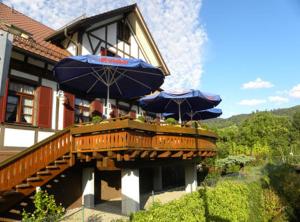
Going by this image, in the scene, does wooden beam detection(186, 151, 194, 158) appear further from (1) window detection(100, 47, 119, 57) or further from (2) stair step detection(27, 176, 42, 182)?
(1) window detection(100, 47, 119, 57)

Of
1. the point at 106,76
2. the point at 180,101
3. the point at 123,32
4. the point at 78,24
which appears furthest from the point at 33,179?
the point at 123,32

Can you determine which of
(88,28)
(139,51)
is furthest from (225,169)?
(88,28)

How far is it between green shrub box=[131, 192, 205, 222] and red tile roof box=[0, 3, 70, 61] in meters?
7.58

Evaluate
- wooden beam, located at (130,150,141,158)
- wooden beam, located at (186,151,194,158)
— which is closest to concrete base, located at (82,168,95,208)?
wooden beam, located at (130,150,141,158)

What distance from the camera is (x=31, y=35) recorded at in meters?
12.4

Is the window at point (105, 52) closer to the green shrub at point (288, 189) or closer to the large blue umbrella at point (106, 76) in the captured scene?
the large blue umbrella at point (106, 76)

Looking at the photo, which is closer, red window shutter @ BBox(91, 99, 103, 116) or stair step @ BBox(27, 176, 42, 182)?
stair step @ BBox(27, 176, 42, 182)

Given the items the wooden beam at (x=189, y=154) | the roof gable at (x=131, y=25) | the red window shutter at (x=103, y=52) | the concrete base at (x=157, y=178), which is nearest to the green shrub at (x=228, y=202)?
the wooden beam at (x=189, y=154)

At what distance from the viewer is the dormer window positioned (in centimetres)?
1788

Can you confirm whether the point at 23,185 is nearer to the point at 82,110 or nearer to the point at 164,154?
the point at 164,154

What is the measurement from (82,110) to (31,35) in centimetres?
400

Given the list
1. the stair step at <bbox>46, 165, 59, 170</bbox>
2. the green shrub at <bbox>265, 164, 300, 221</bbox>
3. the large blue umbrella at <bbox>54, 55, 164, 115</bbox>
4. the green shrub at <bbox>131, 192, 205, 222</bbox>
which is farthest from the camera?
the green shrub at <bbox>265, 164, 300, 221</bbox>

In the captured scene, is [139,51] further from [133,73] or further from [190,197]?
[190,197]

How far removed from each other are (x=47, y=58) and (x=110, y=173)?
21.3ft
